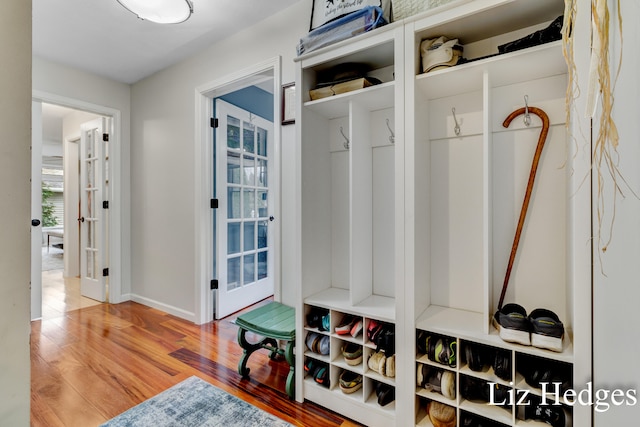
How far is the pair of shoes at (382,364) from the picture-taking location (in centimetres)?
143

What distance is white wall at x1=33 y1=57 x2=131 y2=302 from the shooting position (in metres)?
2.86

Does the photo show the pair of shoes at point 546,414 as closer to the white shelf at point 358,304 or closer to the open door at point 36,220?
the white shelf at point 358,304

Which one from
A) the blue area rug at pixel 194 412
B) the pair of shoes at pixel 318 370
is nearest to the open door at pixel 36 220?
the blue area rug at pixel 194 412

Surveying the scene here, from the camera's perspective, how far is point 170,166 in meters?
3.00

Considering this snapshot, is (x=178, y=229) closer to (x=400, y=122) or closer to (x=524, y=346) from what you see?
(x=400, y=122)

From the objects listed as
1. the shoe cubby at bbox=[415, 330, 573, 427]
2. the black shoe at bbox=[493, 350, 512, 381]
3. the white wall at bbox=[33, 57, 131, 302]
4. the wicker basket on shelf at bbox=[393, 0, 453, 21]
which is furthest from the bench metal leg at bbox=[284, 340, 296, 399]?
the white wall at bbox=[33, 57, 131, 302]

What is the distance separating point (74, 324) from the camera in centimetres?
276

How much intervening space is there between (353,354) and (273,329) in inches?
19.5

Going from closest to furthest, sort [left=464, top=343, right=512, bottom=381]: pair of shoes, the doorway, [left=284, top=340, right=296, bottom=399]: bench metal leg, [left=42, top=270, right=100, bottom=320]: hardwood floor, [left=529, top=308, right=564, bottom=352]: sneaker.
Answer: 1. [left=529, top=308, right=564, bottom=352]: sneaker
2. [left=464, top=343, right=512, bottom=381]: pair of shoes
3. [left=284, top=340, right=296, bottom=399]: bench metal leg
4. the doorway
5. [left=42, top=270, right=100, bottom=320]: hardwood floor

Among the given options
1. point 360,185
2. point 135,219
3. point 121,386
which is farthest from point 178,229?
point 360,185

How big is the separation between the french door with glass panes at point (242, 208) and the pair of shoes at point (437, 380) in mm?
2014

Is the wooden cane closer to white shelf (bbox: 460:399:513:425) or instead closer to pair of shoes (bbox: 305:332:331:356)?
white shelf (bbox: 460:399:513:425)

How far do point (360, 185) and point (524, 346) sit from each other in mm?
981

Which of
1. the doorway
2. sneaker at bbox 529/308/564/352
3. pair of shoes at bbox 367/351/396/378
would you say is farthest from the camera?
the doorway
